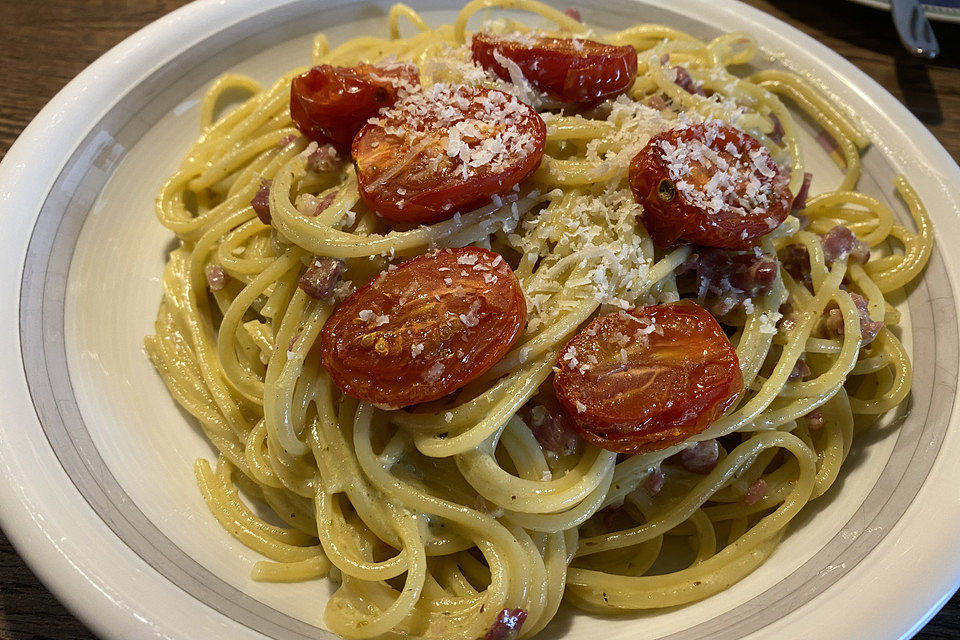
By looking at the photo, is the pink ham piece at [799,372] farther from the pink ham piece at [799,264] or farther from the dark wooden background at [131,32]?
the dark wooden background at [131,32]

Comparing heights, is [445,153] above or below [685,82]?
above

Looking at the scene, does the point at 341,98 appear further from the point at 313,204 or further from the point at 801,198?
the point at 801,198

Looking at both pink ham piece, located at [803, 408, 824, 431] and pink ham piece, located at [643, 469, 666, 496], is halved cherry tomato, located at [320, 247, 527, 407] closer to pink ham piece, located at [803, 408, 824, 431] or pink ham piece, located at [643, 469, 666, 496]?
pink ham piece, located at [643, 469, 666, 496]

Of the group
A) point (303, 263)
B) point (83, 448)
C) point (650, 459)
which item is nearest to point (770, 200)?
point (650, 459)

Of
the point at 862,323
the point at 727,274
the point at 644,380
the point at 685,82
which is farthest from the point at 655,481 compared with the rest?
the point at 685,82

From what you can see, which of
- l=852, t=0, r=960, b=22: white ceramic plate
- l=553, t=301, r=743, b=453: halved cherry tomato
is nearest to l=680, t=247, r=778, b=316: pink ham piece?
l=553, t=301, r=743, b=453: halved cherry tomato

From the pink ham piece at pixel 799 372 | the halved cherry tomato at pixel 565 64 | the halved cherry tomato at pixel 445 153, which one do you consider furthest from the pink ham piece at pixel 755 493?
the halved cherry tomato at pixel 565 64

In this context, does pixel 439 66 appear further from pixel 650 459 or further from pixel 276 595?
pixel 276 595
